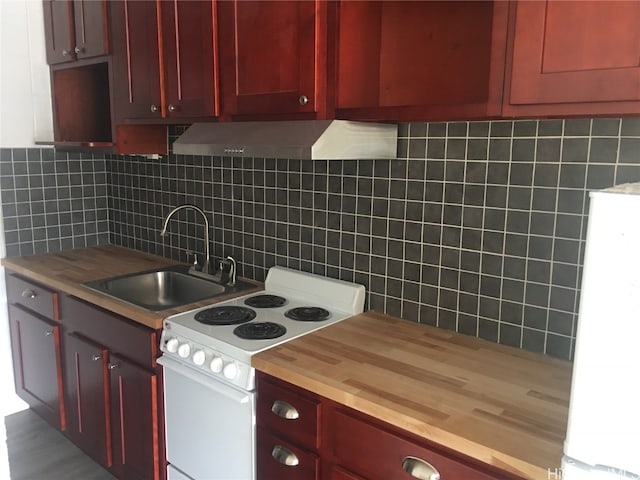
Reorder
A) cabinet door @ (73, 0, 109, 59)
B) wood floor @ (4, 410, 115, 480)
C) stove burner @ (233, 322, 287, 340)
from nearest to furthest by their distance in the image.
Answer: stove burner @ (233, 322, 287, 340)
cabinet door @ (73, 0, 109, 59)
wood floor @ (4, 410, 115, 480)

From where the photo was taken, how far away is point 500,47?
1367 mm

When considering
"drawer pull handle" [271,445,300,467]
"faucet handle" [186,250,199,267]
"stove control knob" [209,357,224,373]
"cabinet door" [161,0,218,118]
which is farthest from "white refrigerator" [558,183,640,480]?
"faucet handle" [186,250,199,267]

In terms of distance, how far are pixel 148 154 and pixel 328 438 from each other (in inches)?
72.3

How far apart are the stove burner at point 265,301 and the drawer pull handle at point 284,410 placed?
23.2 inches

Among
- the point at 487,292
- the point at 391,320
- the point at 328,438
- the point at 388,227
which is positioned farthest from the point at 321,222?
the point at 328,438

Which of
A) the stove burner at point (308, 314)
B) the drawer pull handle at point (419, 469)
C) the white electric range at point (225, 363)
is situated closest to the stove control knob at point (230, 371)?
the white electric range at point (225, 363)

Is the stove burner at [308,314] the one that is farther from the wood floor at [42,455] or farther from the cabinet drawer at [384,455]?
the wood floor at [42,455]

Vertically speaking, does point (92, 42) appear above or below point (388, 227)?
above

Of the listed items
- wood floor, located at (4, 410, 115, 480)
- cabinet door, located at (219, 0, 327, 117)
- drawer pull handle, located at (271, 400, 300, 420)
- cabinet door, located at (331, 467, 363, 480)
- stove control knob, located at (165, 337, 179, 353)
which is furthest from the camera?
wood floor, located at (4, 410, 115, 480)

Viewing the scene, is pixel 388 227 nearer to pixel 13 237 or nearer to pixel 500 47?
pixel 500 47

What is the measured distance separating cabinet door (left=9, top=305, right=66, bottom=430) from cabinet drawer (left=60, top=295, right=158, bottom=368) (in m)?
0.19

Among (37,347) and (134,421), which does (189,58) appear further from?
(37,347)

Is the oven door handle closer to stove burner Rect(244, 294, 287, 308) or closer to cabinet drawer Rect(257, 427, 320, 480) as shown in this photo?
cabinet drawer Rect(257, 427, 320, 480)

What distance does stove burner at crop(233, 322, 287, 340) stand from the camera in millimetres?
1857
